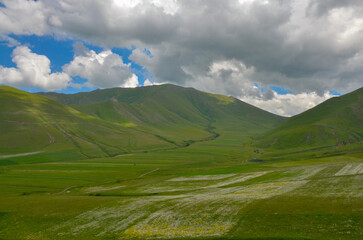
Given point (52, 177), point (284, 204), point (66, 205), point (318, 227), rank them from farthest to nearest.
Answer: point (52, 177), point (66, 205), point (284, 204), point (318, 227)

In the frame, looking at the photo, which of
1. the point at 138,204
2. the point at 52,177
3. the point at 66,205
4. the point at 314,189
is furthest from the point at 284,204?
the point at 52,177

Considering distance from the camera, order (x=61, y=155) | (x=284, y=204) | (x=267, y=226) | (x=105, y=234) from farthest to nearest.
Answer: (x=61, y=155) → (x=284, y=204) → (x=105, y=234) → (x=267, y=226)

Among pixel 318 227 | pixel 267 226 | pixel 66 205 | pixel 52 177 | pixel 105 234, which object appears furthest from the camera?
pixel 52 177

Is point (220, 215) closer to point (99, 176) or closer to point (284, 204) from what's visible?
point (284, 204)

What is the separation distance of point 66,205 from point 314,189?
5818 centimetres

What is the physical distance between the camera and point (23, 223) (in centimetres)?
4659

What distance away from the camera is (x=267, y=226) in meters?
32.6

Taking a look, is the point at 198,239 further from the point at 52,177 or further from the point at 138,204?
the point at 52,177

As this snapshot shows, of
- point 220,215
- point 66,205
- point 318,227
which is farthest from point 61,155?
point 318,227

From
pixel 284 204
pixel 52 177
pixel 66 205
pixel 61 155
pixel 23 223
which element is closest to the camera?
pixel 284 204

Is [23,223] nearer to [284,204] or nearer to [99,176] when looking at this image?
[284,204]

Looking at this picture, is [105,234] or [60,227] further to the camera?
[60,227]

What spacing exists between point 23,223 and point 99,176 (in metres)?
71.4

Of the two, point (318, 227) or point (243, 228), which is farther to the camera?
point (243, 228)
